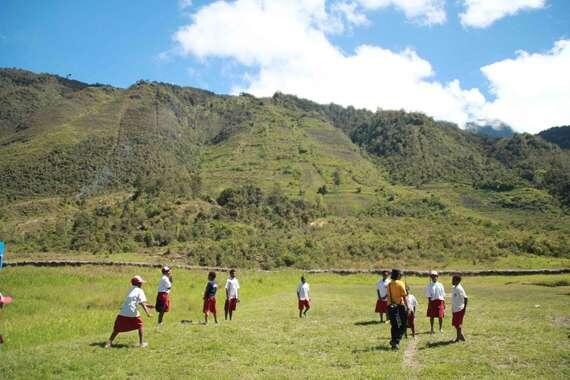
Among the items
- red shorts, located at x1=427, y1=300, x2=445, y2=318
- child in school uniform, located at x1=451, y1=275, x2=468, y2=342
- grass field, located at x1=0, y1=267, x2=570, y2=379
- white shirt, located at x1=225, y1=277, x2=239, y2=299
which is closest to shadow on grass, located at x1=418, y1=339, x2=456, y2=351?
grass field, located at x1=0, y1=267, x2=570, y2=379

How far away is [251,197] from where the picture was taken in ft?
395

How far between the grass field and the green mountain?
177 feet

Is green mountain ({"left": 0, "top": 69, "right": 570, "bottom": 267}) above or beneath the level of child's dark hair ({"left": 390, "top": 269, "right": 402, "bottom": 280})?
above

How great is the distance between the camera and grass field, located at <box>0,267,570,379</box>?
13.8 m

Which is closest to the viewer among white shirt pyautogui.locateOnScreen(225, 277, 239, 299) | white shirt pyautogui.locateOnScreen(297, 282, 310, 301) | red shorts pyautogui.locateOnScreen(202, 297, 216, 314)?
red shorts pyautogui.locateOnScreen(202, 297, 216, 314)

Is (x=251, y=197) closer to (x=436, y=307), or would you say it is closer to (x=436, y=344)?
(x=436, y=307)

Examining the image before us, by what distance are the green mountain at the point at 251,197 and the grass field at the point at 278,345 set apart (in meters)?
54.1

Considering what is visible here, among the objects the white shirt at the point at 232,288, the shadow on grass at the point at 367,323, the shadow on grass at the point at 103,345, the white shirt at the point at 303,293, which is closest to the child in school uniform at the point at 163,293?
the shadow on grass at the point at 103,345

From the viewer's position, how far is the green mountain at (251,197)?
8988 centimetres

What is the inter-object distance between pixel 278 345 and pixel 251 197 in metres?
102

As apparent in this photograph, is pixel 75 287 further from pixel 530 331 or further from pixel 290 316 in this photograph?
pixel 530 331

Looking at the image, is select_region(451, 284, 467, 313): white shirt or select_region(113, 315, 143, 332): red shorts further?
select_region(451, 284, 467, 313): white shirt

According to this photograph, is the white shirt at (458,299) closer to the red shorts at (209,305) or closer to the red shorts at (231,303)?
the red shorts at (209,305)

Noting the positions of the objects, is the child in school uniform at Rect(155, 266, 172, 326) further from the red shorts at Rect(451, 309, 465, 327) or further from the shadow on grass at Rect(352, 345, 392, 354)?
the red shorts at Rect(451, 309, 465, 327)
